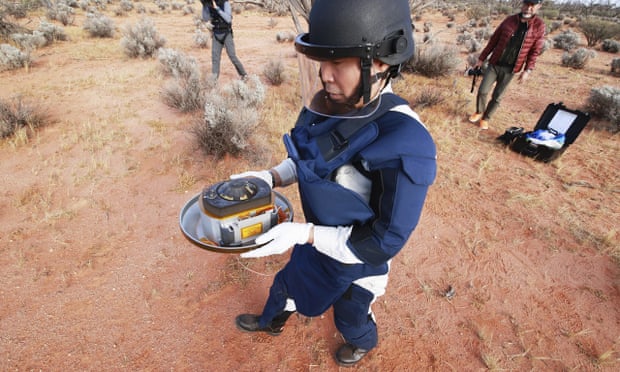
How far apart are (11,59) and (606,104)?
1414cm

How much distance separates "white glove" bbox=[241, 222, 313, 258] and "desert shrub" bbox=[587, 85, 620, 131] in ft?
26.5

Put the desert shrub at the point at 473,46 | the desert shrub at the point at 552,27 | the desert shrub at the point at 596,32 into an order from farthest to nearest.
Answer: the desert shrub at the point at 552,27 < the desert shrub at the point at 596,32 < the desert shrub at the point at 473,46

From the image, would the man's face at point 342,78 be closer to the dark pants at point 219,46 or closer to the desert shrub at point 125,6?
the dark pants at point 219,46

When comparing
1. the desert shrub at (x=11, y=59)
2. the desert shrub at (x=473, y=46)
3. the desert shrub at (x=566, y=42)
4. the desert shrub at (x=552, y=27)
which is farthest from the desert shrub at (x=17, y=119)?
the desert shrub at (x=552, y=27)

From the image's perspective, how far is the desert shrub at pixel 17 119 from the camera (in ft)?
15.6

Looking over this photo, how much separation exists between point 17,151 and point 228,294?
4269 mm

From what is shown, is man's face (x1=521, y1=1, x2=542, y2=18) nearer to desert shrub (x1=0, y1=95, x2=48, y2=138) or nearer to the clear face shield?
the clear face shield

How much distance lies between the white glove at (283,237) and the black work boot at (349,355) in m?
1.37

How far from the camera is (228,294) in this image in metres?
2.83

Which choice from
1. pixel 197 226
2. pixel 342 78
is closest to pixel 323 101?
pixel 342 78

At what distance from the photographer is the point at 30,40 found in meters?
9.59

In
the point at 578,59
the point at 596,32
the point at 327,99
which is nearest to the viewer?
the point at 327,99

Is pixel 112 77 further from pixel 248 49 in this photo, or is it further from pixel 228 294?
pixel 228 294

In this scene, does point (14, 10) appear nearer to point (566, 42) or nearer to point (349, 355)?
point (349, 355)
